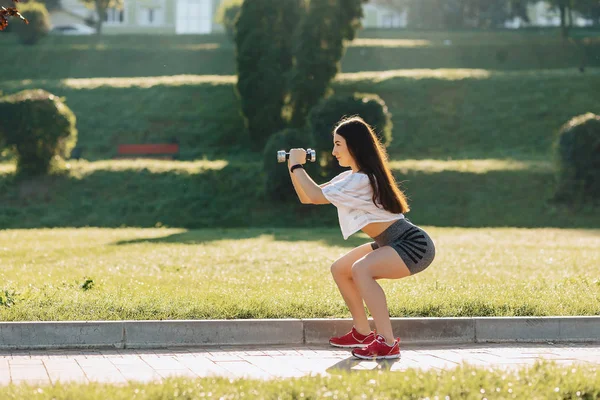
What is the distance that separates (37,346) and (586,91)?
1238 inches

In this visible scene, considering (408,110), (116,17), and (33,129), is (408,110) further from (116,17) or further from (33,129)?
(116,17)

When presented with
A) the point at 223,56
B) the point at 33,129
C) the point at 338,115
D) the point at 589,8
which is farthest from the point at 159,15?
the point at 338,115

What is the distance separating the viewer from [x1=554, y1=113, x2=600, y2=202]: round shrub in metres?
24.6

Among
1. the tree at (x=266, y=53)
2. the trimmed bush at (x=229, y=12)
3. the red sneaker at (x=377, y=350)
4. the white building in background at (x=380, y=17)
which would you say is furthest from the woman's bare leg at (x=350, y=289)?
the white building in background at (x=380, y=17)

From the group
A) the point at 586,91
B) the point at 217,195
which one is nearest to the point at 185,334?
the point at 217,195

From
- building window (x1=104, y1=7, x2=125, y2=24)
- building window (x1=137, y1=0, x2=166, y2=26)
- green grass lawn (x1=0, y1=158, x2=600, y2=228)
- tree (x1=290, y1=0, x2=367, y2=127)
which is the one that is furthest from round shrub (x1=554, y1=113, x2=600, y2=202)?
building window (x1=104, y1=7, x2=125, y2=24)

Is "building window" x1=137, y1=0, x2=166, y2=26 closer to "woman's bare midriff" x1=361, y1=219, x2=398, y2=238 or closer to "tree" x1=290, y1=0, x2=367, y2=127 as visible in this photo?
"tree" x1=290, y1=0, x2=367, y2=127

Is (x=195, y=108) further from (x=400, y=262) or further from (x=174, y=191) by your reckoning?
(x=400, y=262)

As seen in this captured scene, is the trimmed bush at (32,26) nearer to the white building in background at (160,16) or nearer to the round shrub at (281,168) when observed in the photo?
the white building in background at (160,16)

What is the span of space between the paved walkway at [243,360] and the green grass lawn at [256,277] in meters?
0.71

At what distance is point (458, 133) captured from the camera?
32750 millimetres

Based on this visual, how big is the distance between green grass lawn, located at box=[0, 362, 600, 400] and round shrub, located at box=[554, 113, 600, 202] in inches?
766

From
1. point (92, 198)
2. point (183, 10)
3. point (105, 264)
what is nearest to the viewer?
point (105, 264)

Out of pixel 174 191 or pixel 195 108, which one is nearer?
pixel 174 191
